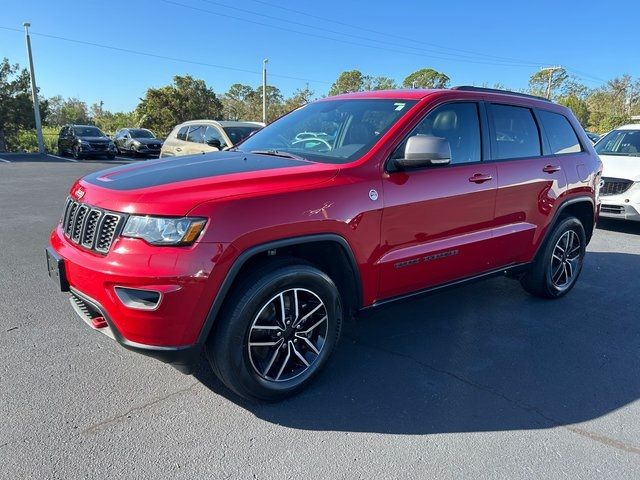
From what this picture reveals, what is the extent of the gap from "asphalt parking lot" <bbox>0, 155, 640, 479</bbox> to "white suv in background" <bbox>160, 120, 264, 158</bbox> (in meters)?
6.80

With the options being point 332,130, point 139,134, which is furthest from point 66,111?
point 332,130

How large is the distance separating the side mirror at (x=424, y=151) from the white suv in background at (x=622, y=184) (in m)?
6.12

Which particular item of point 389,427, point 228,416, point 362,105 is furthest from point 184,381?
point 362,105

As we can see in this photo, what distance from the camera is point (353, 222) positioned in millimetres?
2961

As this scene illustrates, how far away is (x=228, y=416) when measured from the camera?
2.78 m

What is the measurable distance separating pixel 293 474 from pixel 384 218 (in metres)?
1.58

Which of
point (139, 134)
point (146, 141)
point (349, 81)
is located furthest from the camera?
point (349, 81)

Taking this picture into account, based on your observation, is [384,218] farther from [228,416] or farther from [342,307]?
[228,416]

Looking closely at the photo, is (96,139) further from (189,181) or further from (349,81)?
(349,81)

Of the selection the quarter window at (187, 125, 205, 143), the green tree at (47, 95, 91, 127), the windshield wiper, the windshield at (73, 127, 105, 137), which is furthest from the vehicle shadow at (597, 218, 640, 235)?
the green tree at (47, 95, 91, 127)

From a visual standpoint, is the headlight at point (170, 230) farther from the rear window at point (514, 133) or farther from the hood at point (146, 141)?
the hood at point (146, 141)

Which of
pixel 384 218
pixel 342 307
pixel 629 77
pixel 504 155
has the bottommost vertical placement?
pixel 342 307

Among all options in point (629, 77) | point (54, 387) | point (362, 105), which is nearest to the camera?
point (54, 387)

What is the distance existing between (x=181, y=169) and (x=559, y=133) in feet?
11.9
